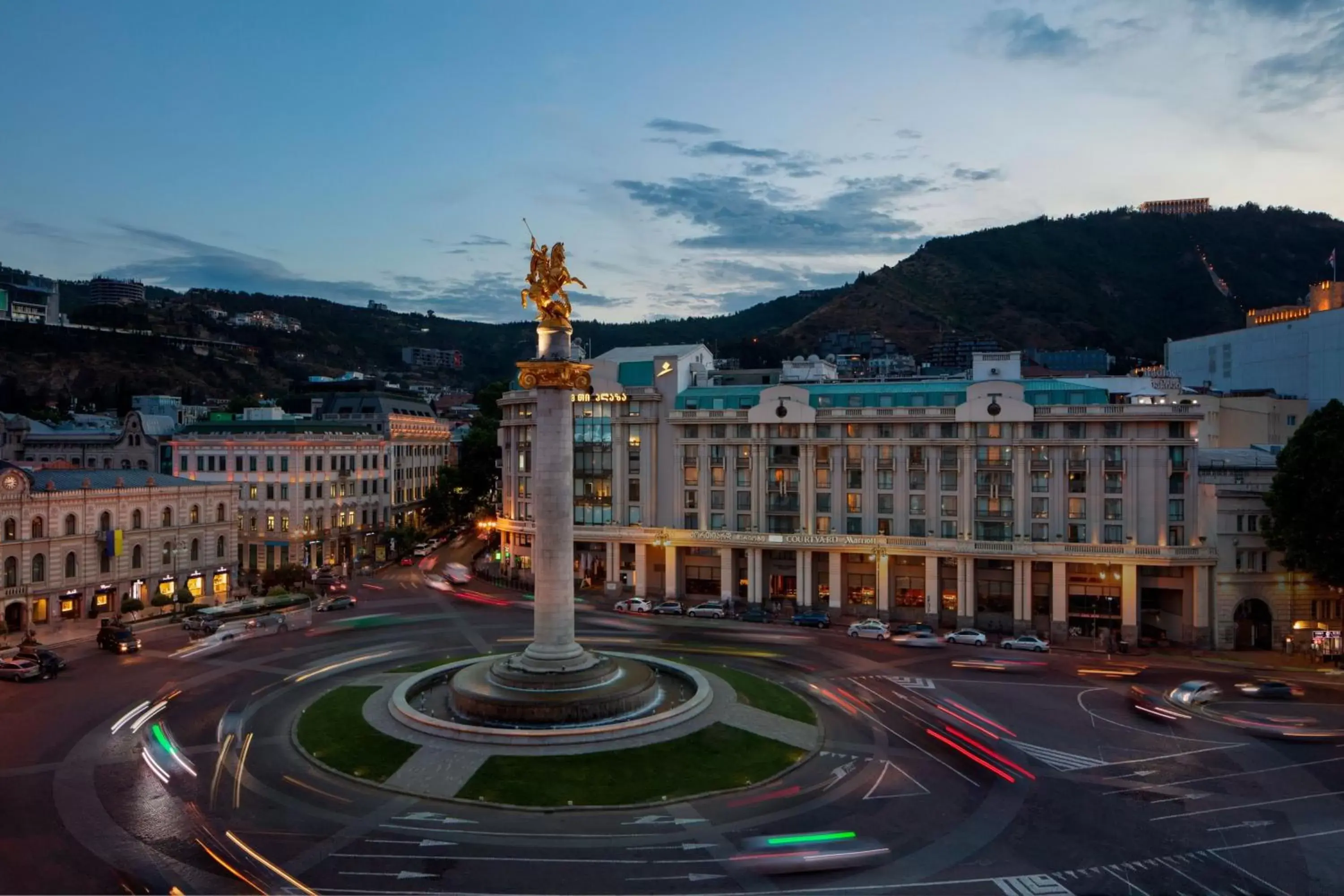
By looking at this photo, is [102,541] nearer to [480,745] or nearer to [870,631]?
[480,745]

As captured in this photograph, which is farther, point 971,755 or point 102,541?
point 102,541

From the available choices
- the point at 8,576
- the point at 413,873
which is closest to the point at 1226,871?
the point at 413,873

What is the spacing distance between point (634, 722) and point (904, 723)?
15039 mm

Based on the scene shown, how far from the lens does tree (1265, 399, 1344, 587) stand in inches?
2408

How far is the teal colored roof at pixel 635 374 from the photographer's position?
9325 cm

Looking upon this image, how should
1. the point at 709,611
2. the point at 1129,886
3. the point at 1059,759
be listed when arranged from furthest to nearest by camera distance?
the point at 709,611, the point at 1059,759, the point at 1129,886

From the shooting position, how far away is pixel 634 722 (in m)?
44.1

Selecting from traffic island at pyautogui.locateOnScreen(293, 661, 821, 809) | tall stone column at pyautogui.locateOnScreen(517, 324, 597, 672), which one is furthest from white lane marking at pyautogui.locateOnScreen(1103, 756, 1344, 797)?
tall stone column at pyautogui.locateOnScreen(517, 324, 597, 672)

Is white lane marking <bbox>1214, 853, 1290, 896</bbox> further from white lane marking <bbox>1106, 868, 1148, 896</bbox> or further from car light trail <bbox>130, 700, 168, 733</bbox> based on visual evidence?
car light trail <bbox>130, 700, 168, 733</bbox>

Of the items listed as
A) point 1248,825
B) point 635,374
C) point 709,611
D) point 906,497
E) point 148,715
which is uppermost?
Answer: point 635,374

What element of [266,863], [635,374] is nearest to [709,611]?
[635,374]

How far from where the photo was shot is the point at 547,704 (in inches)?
1775

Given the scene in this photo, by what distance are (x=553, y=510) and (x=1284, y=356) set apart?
105 meters

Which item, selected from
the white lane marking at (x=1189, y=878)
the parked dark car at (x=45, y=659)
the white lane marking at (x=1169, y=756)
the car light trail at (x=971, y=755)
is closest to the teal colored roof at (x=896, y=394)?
the white lane marking at (x=1169, y=756)
